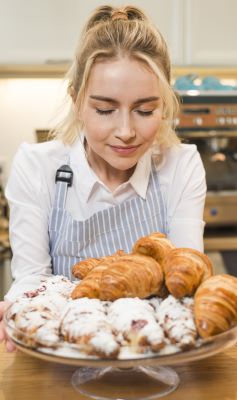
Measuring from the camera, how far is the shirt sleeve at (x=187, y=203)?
50.9 inches

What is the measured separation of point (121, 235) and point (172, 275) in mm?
612

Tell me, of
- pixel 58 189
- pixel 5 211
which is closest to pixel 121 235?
pixel 58 189

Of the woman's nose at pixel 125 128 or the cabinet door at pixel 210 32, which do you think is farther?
the cabinet door at pixel 210 32

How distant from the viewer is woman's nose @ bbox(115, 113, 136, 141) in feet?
3.46

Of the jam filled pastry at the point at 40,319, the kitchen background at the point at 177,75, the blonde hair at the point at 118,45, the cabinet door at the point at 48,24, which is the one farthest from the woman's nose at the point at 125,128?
the cabinet door at the point at 48,24

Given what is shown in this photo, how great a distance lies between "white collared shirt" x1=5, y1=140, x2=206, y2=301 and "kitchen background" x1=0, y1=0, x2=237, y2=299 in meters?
0.99

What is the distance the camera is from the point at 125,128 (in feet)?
3.46

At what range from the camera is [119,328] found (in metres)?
0.65

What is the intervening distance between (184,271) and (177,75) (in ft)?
7.68

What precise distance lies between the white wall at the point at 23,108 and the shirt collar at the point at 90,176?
1.65 meters

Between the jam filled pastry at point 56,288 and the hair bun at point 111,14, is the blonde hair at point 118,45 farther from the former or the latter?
the jam filled pastry at point 56,288

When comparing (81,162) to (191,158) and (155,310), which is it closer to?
(191,158)

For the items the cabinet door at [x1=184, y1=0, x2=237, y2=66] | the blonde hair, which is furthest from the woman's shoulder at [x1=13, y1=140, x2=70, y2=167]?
the cabinet door at [x1=184, y1=0, x2=237, y2=66]

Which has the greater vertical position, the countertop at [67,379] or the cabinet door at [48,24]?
the cabinet door at [48,24]
